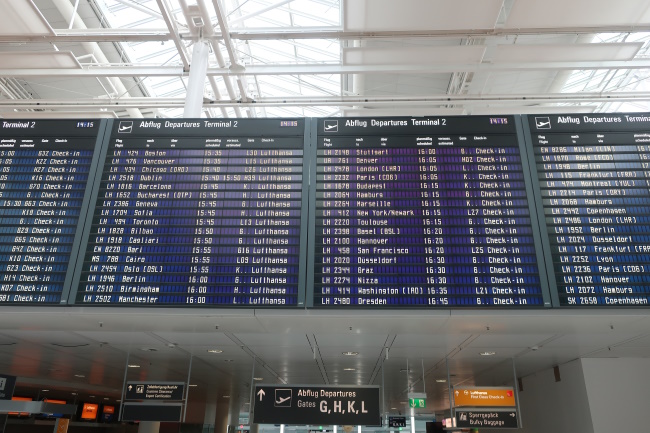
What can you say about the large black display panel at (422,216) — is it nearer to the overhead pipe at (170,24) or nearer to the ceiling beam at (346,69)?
the ceiling beam at (346,69)

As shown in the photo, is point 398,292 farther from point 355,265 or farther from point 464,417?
point 464,417

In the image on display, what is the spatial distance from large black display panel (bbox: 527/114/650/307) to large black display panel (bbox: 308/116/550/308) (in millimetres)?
325

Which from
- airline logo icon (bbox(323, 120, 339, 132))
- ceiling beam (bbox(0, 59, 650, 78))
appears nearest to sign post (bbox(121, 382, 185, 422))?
airline logo icon (bbox(323, 120, 339, 132))

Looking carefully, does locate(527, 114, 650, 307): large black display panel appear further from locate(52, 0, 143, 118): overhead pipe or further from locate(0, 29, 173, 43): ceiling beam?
locate(52, 0, 143, 118): overhead pipe

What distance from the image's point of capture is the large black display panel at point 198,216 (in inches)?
220

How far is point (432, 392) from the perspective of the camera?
50.5 feet

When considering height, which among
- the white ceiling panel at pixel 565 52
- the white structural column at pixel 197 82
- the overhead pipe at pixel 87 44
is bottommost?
the white structural column at pixel 197 82

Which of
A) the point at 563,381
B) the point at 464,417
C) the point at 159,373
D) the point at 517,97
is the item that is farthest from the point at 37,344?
the point at 517,97

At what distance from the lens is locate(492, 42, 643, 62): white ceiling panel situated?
8633mm

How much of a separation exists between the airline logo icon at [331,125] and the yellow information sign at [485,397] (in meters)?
4.84

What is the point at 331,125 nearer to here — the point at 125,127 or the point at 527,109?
the point at 125,127

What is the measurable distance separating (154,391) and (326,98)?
712 cm

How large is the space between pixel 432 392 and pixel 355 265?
37.6 ft

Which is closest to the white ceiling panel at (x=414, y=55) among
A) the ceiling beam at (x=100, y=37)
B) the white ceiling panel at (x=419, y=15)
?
the white ceiling panel at (x=419, y=15)
